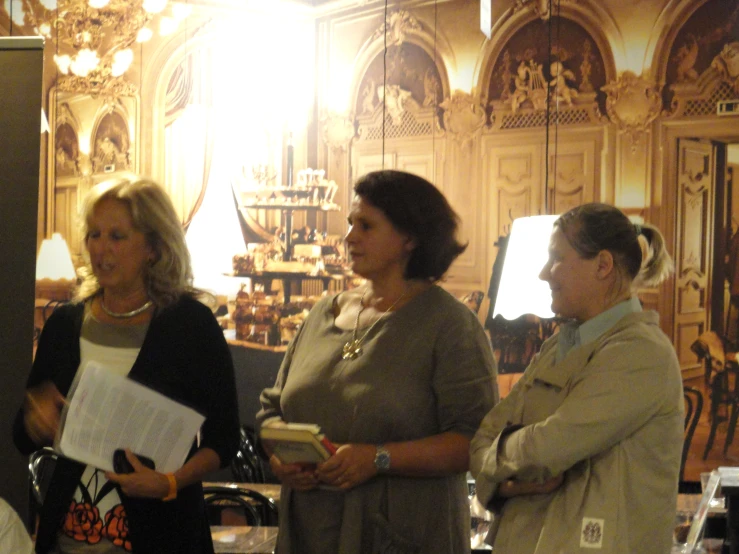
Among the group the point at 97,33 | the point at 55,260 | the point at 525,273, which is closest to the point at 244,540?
the point at 525,273

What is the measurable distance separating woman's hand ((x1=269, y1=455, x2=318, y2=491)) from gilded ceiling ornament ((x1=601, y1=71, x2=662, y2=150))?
3.77m

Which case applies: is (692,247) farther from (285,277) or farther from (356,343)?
(356,343)

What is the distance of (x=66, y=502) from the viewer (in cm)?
214

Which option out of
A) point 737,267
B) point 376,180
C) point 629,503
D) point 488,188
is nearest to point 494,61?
point 488,188

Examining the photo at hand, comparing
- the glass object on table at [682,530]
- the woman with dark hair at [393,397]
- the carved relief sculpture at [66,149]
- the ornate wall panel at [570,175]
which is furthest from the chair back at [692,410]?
the carved relief sculpture at [66,149]

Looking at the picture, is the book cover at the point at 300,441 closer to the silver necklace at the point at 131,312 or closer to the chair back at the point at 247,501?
the silver necklace at the point at 131,312

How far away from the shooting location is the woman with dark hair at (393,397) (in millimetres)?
2236

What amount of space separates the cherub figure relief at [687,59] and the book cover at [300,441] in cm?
395

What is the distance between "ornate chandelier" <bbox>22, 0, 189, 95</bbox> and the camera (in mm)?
6406

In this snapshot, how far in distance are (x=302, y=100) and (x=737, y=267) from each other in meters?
2.91

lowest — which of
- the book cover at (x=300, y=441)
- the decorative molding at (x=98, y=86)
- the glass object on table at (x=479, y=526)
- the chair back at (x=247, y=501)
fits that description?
the chair back at (x=247, y=501)

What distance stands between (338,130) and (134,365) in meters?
4.22

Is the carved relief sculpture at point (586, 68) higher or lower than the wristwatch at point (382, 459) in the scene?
higher

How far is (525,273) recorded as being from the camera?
387 cm
